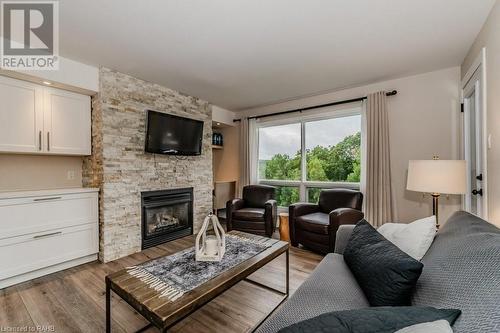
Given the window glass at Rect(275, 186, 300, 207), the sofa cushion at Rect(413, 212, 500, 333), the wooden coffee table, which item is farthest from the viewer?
the window glass at Rect(275, 186, 300, 207)

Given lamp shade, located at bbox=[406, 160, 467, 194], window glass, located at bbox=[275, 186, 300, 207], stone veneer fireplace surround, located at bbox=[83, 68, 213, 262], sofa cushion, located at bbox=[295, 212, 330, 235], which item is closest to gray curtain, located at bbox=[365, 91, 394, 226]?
sofa cushion, located at bbox=[295, 212, 330, 235]

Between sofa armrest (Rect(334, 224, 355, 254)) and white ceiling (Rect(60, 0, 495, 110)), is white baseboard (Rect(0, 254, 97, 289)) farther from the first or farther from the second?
sofa armrest (Rect(334, 224, 355, 254))

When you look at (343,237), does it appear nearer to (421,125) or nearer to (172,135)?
(421,125)

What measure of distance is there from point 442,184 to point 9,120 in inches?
164

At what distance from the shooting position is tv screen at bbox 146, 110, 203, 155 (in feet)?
10.5

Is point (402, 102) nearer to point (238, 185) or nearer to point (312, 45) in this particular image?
point (312, 45)

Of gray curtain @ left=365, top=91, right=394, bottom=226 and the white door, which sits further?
gray curtain @ left=365, top=91, right=394, bottom=226

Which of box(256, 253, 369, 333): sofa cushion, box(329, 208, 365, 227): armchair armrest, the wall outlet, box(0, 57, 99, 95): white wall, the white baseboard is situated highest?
box(0, 57, 99, 95): white wall

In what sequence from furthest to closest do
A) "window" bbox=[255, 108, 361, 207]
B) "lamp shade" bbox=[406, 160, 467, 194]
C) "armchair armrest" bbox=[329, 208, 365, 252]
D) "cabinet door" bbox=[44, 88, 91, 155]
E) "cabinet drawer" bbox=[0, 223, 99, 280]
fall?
1. "window" bbox=[255, 108, 361, 207]
2. "armchair armrest" bbox=[329, 208, 365, 252]
3. "cabinet door" bbox=[44, 88, 91, 155]
4. "cabinet drawer" bbox=[0, 223, 99, 280]
5. "lamp shade" bbox=[406, 160, 467, 194]

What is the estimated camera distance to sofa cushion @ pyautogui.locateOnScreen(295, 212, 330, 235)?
2.84m

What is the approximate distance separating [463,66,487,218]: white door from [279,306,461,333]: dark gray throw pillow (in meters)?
2.00

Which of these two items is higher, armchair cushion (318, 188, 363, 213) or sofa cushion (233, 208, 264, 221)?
armchair cushion (318, 188, 363, 213)

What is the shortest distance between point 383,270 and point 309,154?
3.13 meters

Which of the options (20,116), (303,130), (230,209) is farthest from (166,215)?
(303,130)
